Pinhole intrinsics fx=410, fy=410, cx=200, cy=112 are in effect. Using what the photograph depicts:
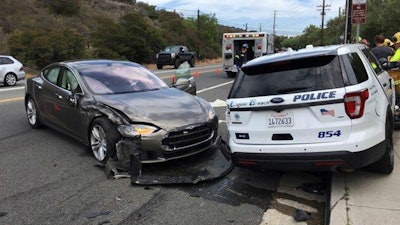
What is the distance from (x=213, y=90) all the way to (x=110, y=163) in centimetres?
1070

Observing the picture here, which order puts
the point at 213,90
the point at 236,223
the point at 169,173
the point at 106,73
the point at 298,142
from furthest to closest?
the point at 213,90 < the point at 106,73 < the point at 169,173 < the point at 298,142 < the point at 236,223

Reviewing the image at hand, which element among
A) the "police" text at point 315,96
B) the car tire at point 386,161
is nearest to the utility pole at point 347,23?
the car tire at point 386,161

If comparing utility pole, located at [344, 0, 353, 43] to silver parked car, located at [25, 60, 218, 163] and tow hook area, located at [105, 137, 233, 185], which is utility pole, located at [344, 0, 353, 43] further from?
tow hook area, located at [105, 137, 233, 185]

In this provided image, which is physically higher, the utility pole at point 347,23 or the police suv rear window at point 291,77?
the utility pole at point 347,23

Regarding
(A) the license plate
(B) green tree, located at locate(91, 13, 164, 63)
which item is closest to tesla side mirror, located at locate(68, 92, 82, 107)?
(A) the license plate

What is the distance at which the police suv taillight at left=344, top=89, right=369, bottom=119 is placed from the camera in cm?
423

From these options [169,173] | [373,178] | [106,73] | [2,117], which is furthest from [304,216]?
[2,117]

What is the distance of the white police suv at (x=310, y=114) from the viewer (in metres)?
4.29

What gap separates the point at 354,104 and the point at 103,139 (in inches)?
134

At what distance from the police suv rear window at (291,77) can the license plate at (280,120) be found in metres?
0.25

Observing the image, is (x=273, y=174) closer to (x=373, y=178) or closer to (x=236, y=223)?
(x=373, y=178)

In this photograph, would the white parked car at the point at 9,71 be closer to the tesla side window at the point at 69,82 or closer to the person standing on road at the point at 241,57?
the person standing on road at the point at 241,57

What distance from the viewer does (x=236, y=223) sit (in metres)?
4.15

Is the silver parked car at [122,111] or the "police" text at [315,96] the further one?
the silver parked car at [122,111]
